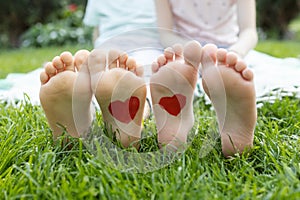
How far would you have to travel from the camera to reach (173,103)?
115 centimetres

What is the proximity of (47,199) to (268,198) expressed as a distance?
17.9 inches

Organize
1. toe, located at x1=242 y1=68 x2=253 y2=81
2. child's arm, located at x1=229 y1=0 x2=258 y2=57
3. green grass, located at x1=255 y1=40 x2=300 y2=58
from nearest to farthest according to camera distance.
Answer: toe, located at x1=242 y1=68 x2=253 y2=81, child's arm, located at x1=229 y1=0 x2=258 y2=57, green grass, located at x1=255 y1=40 x2=300 y2=58

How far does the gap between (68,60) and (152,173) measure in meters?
0.36

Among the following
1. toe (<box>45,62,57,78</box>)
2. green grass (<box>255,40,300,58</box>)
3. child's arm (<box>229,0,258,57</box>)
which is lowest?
green grass (<box>255,40,300,58</box>)

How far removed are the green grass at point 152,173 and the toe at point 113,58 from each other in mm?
214

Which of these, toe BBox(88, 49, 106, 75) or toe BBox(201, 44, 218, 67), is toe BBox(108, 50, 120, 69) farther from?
toe BBox(201, 44, 218, 67)

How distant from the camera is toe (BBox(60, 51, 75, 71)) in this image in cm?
113

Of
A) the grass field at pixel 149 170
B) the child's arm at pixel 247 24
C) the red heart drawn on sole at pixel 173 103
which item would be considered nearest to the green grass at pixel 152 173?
the grass field at pixel 149 170

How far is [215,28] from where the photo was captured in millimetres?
2061

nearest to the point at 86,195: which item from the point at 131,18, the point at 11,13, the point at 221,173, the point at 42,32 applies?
the point at 221,173

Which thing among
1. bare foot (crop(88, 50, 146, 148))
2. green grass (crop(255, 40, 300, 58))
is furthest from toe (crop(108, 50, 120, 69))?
green grass (crop(255, 40, 300, 58))

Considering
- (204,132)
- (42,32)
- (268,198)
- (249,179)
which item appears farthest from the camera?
(42,32)

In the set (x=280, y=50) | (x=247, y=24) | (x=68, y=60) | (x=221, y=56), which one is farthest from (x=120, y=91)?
A: (x=280, y=50)

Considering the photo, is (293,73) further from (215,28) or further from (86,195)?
(86,195)
